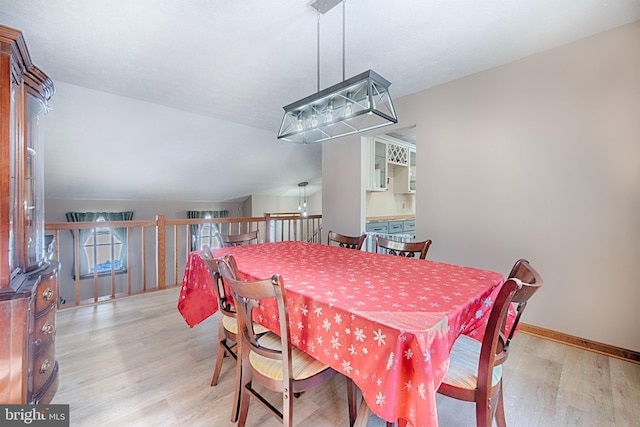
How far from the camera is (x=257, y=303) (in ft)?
4.11

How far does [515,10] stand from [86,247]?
7.75 metres

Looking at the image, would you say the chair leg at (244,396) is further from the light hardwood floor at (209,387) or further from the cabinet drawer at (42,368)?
the cabinet drawer at (42,368)

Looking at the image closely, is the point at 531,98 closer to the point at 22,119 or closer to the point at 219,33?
the point at 219,33

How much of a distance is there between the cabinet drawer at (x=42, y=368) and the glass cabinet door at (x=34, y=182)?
1.61 feet

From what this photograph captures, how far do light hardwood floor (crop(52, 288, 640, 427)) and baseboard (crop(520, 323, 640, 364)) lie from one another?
62mm

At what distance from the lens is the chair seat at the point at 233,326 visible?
153cm

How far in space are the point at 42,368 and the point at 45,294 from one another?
0.39 meters

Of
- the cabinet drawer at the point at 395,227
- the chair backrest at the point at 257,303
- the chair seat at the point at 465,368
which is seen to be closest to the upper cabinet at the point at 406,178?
the cabinet drawer at the point at 395,227

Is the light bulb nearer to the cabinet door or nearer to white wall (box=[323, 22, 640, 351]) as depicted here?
white wall (box=[323, 22, 640, 351])

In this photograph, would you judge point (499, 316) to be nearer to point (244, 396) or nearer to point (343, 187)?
point (244, 396)

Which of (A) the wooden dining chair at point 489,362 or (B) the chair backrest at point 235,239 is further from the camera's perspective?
(B) the chair backrest at point 235,239

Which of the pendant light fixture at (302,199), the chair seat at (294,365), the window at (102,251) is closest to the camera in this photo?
the chair seat at (294,365)

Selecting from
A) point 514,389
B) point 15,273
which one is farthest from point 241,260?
point 514,389

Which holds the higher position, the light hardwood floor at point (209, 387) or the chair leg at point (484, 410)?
the chair leg at point (484, 410)
